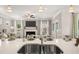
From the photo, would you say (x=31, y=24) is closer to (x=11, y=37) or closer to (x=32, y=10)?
(x=32, y=10)

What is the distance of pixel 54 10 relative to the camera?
126 cm

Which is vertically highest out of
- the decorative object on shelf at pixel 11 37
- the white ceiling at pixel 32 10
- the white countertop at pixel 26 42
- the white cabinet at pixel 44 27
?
the white ceiling at pixel 32 10

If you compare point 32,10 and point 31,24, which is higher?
point 32,10

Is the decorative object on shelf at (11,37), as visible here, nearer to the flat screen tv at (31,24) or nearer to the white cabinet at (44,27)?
the flat screen tv at (31,24)

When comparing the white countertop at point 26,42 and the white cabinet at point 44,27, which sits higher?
the white cabinet at point 44,27

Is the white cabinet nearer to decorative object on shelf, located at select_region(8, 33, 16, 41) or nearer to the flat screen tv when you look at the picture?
the flat screen tv

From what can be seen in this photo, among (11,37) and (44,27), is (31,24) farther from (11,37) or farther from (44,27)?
(11,37)

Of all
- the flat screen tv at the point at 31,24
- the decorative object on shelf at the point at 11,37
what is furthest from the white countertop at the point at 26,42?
the flat screen tv at the point at 31,24

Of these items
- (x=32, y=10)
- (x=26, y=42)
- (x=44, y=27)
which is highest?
(x=32, y=10)

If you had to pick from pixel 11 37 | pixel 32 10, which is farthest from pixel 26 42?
pixel 32 10

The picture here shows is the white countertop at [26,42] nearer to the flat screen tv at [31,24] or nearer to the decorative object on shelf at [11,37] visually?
the decorative object on shelf at [11,37]
